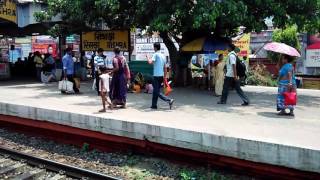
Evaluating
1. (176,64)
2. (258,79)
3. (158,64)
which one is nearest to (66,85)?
(176,64)

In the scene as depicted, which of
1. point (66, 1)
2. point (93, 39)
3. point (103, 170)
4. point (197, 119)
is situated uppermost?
point (66, 1)

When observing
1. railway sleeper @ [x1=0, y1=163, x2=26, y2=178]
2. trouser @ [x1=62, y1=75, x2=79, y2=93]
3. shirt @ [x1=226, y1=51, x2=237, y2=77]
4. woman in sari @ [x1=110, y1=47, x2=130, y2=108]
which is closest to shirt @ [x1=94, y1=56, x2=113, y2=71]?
trouser @ [x1=62, y1=75, x2=79, y2=93]

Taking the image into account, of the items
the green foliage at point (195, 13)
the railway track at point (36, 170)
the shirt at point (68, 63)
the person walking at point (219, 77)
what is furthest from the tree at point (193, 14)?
the railway track at point (36, 170)

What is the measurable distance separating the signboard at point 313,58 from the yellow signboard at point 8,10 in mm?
15742

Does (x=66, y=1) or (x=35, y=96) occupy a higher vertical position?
(x=66, y=1)

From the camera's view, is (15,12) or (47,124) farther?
(15,12)

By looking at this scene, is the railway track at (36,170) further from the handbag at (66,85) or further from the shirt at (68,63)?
the handbag at (66,85)

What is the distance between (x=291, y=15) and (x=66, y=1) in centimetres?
765

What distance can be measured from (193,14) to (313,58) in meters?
14.8

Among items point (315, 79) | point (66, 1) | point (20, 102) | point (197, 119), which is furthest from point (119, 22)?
point (315, 79)

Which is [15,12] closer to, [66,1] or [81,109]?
[66,1]

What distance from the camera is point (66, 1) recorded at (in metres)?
16.4

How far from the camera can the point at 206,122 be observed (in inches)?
378

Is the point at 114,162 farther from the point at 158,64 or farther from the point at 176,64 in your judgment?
the point at 176,64
